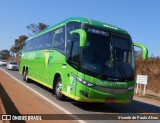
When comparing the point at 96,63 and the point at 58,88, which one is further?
the point at 58,88

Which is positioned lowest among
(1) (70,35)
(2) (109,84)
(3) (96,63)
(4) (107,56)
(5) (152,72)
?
(5) (152,72)

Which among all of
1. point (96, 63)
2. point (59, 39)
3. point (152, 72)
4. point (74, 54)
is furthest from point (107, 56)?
point (152, 72)

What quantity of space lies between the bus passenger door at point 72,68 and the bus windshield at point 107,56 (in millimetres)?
481

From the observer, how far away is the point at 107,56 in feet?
42.1

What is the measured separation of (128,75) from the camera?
43.0ft

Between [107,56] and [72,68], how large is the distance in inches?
57.9

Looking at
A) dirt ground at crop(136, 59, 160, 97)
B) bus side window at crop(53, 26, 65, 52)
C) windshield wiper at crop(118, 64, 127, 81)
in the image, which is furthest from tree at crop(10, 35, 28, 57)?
windshield wiper at crop(118, 64, 127, 81)

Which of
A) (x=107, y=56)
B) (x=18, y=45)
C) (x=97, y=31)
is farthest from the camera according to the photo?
(x=18, y=45)

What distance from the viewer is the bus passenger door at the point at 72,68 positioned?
12875mm

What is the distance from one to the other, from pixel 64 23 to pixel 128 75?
437 cm

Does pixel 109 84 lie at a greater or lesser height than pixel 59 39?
lesser

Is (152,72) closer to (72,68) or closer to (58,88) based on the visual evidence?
(58,88)

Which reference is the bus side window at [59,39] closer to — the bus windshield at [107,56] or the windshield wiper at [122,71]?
the bus windshield at [107,56]

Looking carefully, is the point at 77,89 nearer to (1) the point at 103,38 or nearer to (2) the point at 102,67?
(2) the point at 102,67
